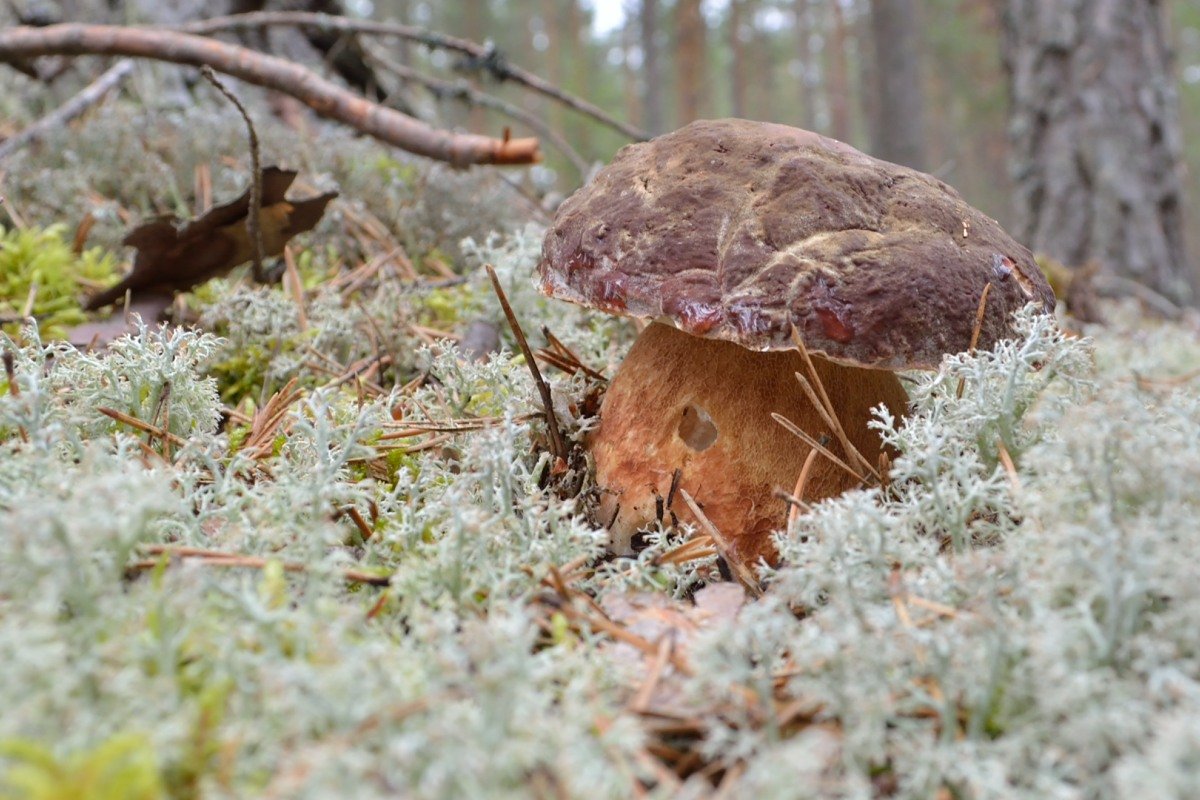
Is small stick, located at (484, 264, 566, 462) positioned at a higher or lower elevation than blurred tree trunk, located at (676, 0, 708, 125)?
lower

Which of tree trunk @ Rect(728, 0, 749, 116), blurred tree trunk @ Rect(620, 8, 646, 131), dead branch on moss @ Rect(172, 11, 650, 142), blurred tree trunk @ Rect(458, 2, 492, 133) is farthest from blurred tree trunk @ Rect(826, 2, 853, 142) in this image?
dead branch on moss @ Rect(172, 11, 650, 142)

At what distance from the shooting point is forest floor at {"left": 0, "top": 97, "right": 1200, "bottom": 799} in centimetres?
84

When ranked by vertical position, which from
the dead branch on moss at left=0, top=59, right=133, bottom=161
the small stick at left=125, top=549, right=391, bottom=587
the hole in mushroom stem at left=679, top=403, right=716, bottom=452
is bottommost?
the hole in mushroom stem at left=679, top=403, right=716, bottom=452

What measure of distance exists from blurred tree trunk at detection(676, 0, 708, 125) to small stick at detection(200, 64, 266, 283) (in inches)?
516

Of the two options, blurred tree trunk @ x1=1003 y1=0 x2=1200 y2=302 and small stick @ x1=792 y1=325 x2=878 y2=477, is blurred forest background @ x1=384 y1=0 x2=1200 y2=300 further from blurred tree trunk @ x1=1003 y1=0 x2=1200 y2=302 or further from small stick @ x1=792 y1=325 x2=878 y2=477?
small stick @ x1=792 y1=325 x2=878 y2=477

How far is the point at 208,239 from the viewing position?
2.48 metres

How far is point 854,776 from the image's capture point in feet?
2.91

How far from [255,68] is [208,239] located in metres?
0.94

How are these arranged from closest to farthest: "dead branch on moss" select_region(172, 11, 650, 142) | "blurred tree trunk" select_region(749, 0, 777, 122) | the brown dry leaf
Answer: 1. the brown dry leaf
2. "dead branch on moss" select_region(172, 11, 650, 142)
3. "blurred tree trunk" select_region(749, 0, 777, 122)

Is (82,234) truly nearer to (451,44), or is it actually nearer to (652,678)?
(451,44)

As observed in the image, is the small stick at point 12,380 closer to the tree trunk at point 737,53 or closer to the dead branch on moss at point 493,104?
the dead branch on moss at point 493,104

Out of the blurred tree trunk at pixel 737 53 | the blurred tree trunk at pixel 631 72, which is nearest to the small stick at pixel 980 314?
the blurred tree trunk at pixel 631 72

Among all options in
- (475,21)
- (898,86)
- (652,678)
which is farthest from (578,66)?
(652,678)

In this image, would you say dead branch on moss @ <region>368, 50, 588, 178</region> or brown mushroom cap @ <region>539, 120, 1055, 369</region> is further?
dead branch on moss @ <region>368, 50, 588, 178</region>
